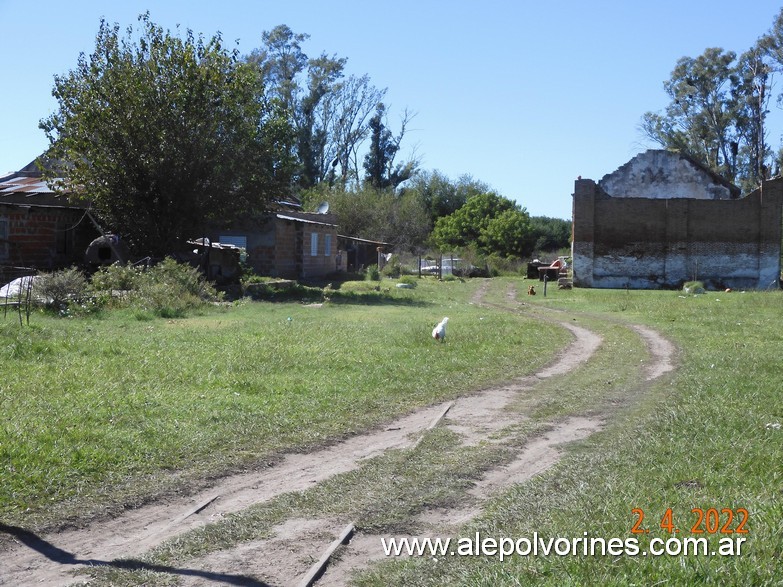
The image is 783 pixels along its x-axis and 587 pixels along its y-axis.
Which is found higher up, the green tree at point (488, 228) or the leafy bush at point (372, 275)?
the green tree at point (488, 228)

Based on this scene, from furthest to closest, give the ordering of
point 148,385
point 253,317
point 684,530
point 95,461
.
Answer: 1. point 253,317
2. point 148,385
3. point 95,461
4. point 684,530

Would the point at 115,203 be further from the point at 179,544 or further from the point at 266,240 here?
the point at 179,544

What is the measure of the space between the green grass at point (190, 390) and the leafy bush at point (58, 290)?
148 cm

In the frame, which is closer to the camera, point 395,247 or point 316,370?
point 316,370

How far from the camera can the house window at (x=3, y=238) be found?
84.1ft

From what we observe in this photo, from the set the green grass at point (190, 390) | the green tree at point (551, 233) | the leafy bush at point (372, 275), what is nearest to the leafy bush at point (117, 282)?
the green grass at point (190, 390)

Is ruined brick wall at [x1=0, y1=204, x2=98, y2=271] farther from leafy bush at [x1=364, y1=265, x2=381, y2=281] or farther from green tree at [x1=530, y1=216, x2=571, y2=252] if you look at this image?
green tree at [x1=530, y1=216, x2=571, y2=252]

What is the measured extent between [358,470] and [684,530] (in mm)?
2966

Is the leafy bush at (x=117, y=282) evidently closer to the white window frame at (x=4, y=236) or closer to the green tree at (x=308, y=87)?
the white window frame at (x=4, y=236)

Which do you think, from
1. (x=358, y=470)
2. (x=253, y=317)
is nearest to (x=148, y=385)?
(x=358, y=470)

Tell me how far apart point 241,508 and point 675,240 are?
36020 millimetres

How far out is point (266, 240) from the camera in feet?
114

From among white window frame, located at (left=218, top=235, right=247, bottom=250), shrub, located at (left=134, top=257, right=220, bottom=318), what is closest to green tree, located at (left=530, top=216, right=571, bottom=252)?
white window frame, located at (left=218, top=235, right=247, bottom=250)

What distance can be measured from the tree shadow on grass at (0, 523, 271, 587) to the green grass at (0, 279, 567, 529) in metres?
0.16
